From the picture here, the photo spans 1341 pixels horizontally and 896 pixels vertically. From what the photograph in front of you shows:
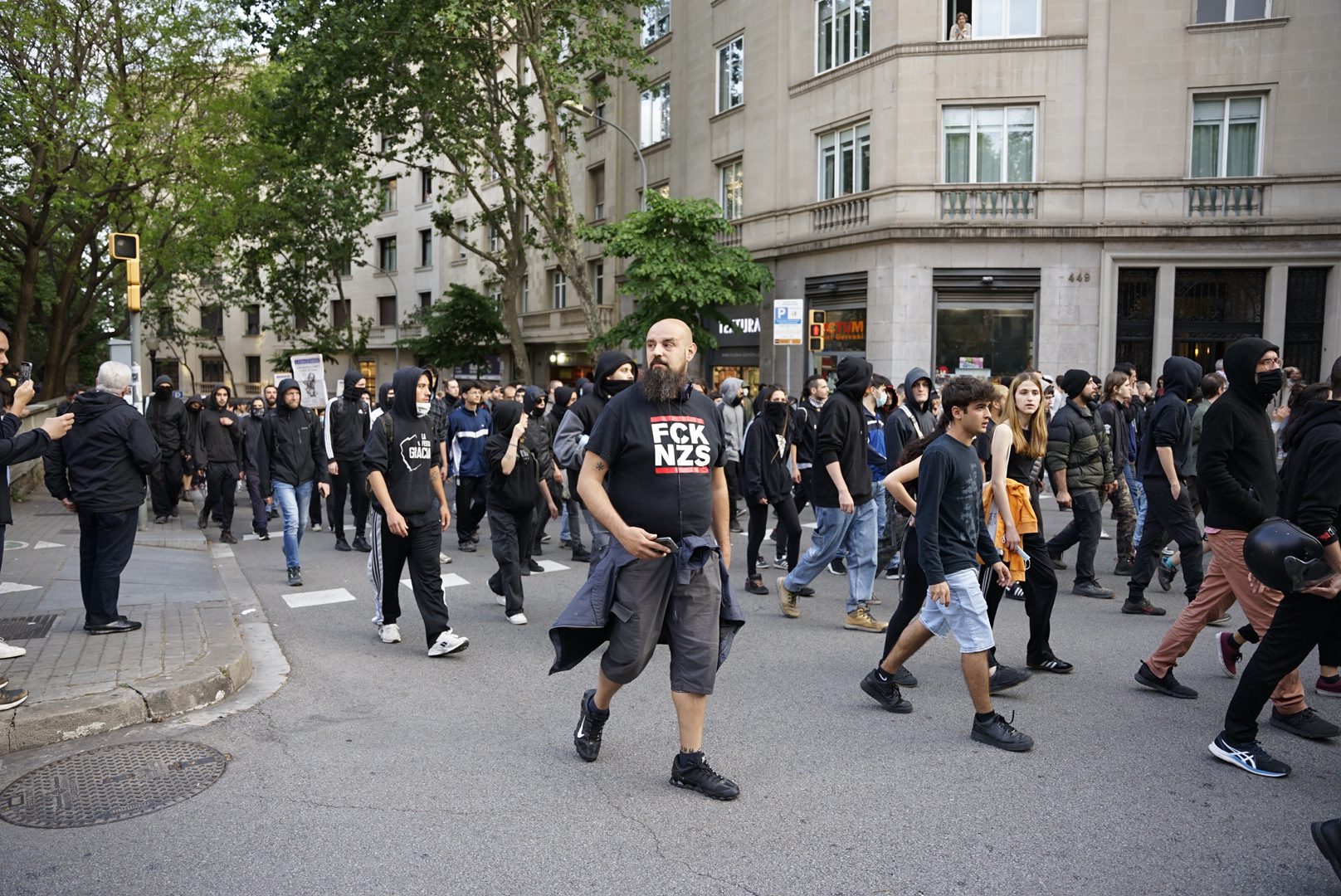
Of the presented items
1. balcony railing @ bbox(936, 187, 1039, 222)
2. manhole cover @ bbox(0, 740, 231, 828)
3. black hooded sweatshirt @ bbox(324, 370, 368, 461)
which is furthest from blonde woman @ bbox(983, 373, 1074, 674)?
balcony railing @ bbox(936, 187, 1039, 222)

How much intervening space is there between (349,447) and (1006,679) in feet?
27.4

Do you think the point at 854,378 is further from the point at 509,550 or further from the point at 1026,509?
the point at 509,550

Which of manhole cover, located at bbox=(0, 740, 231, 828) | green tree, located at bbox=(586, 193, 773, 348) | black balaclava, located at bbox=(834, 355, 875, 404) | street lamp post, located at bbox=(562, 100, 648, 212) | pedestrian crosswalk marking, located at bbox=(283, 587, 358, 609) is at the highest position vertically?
street lamp post, located at bbox=(562, 100, 648, 212)

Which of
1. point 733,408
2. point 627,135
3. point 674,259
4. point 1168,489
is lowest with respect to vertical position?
point 1168,489

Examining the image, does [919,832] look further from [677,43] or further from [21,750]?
[677,43]

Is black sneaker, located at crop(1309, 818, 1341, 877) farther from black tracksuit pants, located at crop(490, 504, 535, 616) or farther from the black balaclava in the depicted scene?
black tracksuit pants, located at crop(490, 504, 535, 616)

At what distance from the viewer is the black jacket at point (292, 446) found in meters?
9.90

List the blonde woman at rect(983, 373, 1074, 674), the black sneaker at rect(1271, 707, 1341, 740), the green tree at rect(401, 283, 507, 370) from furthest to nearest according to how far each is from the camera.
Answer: the green tree at rect(401, 283, 507, 370)
the blonde woman at rect(983, 373, 1074, 674)
the black sneaker at rect(1271, 707, 1341, 740)

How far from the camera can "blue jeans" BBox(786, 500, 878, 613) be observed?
24.5 ft

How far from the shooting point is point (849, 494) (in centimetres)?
738

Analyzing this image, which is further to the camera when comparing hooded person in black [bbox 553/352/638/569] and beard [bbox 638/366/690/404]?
hooded person in black [bbox 553/352/638/569]

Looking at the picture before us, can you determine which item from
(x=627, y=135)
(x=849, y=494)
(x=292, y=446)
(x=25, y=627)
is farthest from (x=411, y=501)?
(x=627, y=135)

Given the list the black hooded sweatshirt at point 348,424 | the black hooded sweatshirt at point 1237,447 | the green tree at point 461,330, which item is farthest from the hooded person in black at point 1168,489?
the green tree at point 461,330

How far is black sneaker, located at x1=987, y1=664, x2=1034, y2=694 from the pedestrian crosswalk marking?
17.8ft
